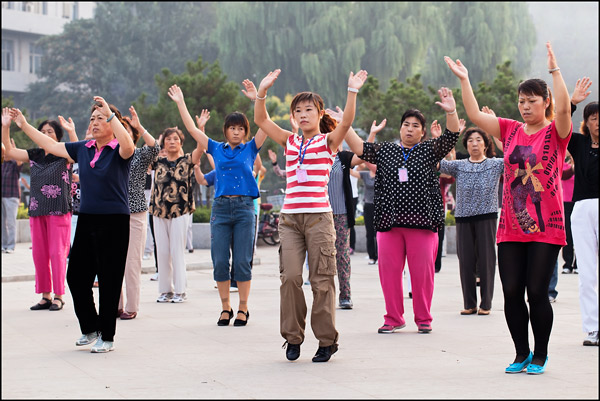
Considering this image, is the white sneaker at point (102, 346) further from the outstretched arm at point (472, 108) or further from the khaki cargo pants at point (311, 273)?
the outstretched arm at point (472, 108)

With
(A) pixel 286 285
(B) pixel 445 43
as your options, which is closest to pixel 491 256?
(A) pixel 286 285

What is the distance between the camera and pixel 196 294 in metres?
11.6

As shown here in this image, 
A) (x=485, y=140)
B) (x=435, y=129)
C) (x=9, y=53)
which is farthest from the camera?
(x=9, y=53)

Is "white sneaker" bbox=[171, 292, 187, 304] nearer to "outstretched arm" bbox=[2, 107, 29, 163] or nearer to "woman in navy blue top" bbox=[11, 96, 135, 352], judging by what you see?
Answer: "outstretched arm" bbox=[2, 107, 29, 163]

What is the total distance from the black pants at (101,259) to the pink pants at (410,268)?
2.47 meters

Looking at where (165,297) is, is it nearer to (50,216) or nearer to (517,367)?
(50,216)

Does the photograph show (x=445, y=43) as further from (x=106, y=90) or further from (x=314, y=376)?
(x=314, y=376)

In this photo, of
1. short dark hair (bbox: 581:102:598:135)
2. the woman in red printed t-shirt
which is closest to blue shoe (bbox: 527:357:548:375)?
the woman in red printed t-shirt

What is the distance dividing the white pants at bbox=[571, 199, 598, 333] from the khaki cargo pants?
2.12 meters

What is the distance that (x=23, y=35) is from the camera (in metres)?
66.8

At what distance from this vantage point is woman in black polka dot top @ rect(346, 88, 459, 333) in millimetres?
8188

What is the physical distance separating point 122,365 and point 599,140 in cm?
398

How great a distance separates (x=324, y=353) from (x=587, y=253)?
94.4 inches

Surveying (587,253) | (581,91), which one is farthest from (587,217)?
(581,91)
